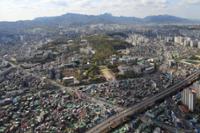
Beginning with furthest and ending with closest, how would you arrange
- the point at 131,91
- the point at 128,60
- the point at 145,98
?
the point at 128,60, the point at 131,91, the point at 145,98

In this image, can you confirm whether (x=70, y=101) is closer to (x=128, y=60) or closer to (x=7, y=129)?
(x=7, y=129)

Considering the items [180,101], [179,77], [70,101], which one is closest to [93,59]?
[179,77]

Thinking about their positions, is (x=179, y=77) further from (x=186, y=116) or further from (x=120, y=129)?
(x=120, y=129)

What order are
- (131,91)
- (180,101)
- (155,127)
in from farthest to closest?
1. (131,91)
2. (180,101)
3. (155,127)

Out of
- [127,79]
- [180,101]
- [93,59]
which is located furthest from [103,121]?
[93,59]

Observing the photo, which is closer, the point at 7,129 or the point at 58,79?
the point at 7,129

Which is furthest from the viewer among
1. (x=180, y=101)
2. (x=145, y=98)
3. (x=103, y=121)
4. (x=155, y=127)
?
(x=145, y=98)
